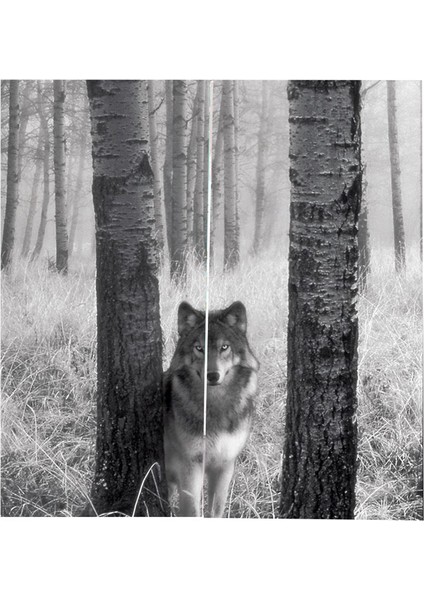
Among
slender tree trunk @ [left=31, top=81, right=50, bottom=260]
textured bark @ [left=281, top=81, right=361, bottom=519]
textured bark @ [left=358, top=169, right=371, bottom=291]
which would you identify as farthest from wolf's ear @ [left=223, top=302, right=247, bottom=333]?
slender tree trunk @ [left=31, top=81, right=50, bottom=260]

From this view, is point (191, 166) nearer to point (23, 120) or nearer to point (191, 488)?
point (23, 120)

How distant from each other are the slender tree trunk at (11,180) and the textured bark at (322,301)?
1.44 m

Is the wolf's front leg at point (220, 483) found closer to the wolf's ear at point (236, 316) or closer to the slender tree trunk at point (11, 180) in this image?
the wolf's ear at point (236, 316)

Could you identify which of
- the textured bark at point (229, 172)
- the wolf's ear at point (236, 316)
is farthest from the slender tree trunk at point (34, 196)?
the wolf's ear at point (236, 316)

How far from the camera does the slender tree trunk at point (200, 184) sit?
429cm

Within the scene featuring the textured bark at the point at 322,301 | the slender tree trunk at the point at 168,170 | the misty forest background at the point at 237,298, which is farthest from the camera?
the slender tree trunk at the point at 168,170

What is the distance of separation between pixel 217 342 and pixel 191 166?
933 millimetres

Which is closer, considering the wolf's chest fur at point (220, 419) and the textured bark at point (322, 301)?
the textured bark at point (322, 301)

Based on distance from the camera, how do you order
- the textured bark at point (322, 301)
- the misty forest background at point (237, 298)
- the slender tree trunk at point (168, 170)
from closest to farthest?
the textured bark at point (322, 301)
the misty forest background at point (237, 298)
the slender tree trunk at point (168, 170)

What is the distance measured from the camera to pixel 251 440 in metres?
4.32

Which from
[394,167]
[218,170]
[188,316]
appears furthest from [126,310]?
[394,167]

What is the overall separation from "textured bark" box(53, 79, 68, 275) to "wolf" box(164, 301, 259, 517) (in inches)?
27.2

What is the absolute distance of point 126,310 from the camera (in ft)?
14.2
